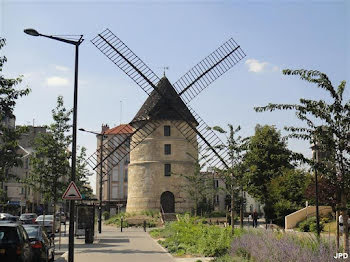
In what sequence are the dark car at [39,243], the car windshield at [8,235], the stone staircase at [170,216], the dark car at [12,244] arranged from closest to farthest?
the dark car at [12,244]
the car windshield at [8,235]
the dark car at [39,243]
the stone staircase at [170,216]

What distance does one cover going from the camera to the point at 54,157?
28.0 metres

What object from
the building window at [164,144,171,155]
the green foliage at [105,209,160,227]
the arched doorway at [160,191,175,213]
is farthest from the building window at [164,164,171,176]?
the green foliage at [105,209,160,227]

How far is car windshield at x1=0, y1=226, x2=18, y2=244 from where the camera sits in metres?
12.3

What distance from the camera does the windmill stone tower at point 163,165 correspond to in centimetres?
5125

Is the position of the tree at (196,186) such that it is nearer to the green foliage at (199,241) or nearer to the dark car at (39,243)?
the green foliage at (199,241)

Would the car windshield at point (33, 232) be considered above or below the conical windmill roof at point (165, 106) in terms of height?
below

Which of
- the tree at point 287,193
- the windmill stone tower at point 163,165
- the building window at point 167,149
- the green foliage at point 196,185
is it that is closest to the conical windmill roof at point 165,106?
the windmill stone tower at point 163,165

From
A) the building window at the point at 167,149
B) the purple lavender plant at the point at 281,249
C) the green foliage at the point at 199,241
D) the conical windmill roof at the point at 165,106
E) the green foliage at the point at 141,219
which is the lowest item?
the green foliage at the point at 141,219

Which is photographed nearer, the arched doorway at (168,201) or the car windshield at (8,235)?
the car windshield at (8,235)

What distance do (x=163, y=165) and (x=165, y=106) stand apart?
21.5 ft

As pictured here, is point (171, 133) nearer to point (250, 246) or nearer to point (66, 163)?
point (66, 163)

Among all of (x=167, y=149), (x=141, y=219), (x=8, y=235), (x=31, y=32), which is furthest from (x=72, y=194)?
(x=167, y=149)

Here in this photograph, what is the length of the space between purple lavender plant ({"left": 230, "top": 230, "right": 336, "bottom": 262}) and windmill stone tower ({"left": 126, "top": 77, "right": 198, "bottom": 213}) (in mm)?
34341

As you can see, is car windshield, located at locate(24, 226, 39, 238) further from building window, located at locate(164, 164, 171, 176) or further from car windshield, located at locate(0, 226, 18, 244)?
building window, located at locate(164, 164, 171, 176)
